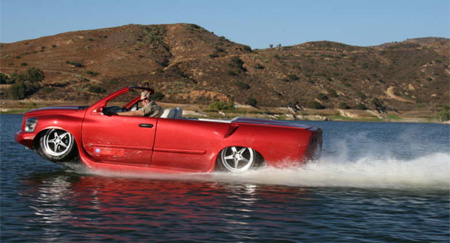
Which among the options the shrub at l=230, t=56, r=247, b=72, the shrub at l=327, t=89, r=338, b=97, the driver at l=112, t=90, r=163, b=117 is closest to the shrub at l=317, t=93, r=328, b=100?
the shrub at l=327, t=89, r=338, b=97

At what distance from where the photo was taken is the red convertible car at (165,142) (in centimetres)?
935

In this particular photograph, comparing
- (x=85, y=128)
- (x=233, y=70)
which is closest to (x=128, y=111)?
(x=85, y=128)

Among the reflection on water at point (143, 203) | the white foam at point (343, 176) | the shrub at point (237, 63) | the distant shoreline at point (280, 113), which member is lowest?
the reflection on water at point (143, 203)

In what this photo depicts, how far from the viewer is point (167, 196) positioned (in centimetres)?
821

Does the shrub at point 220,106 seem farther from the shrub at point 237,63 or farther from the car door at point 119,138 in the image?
the car door at point 119,138

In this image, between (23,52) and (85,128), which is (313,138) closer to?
(85,128)

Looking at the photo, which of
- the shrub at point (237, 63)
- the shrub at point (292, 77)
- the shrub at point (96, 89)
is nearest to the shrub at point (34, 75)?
the shrub at point (96, 89)

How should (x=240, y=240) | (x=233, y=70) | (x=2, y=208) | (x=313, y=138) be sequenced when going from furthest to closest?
(x=233, y=70) < (x=313, y=138) < (x=2, y=208) < (x=240, y=240)

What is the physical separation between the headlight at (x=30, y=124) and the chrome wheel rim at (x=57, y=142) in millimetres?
267

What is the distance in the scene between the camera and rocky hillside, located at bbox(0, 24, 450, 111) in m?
78.1

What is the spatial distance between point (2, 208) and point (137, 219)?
181 cm

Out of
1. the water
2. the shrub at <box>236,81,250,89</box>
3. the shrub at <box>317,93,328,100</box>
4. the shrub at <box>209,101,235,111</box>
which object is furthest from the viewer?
the shrub at <box>317,93,328,100</box>

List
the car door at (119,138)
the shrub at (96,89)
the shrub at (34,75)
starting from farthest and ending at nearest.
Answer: the shrub at (34,75)
the shrub at (96,89)
the car door at (119,138)

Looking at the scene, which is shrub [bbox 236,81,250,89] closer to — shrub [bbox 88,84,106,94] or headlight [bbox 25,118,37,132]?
shrub [bbox 88,84,106,94]
